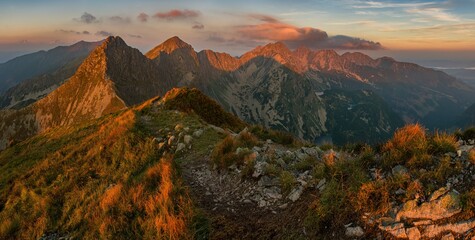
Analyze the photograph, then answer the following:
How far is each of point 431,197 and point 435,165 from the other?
1.66 meters

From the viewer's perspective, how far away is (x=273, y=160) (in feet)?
39.7

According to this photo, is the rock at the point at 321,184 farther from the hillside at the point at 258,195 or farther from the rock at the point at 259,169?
the rock at the point at 259,169

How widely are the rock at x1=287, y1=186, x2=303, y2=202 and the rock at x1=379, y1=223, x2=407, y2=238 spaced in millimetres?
2699

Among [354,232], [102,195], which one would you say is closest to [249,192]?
[354,232]

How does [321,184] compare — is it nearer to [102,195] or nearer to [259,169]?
[259,169]

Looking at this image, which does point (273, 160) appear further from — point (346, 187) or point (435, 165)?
point (435, 165)

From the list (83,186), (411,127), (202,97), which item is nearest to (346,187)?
(411,127)

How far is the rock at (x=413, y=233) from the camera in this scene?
6477mm

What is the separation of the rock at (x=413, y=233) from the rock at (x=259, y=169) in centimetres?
535

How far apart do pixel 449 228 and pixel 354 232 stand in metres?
1.87

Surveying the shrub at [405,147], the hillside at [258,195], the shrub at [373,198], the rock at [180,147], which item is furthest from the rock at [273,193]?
the rock at [180,147]

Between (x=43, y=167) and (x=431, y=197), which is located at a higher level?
(x=431, y=197)

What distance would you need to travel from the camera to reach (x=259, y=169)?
37.1 feet

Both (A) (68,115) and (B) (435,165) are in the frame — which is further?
(A) (68,115)
